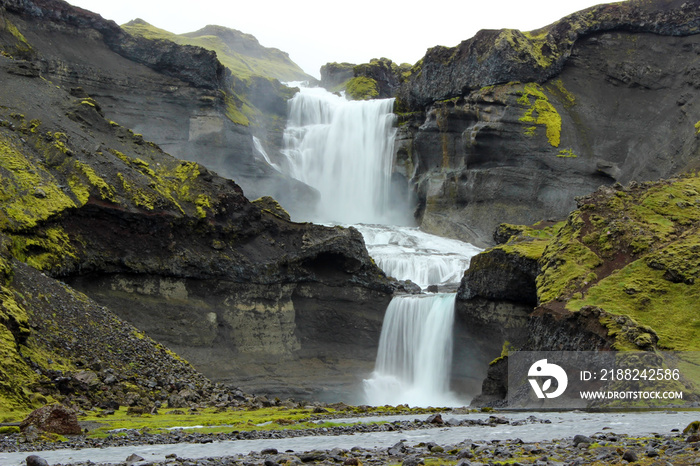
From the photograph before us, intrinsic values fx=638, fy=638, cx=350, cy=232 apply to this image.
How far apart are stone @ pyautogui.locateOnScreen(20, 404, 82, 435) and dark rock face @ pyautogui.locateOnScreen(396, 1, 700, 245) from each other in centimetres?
6112

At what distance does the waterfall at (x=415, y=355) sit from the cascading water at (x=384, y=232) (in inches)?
3.1

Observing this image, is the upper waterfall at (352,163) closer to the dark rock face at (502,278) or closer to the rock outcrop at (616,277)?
the dark rock face at (502,278)

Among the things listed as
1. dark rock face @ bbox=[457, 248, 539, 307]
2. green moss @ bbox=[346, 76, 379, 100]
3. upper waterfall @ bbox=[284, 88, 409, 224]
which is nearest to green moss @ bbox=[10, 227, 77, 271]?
dark rock face @ bbox=[457, 248, 539, 307]

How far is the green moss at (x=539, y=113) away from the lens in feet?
252

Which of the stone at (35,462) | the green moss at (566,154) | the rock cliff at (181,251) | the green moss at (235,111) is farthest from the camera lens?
the green moss at (235,111)

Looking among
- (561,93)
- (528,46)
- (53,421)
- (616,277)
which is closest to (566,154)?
(561,93)

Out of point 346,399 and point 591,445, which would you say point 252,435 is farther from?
point 346,399

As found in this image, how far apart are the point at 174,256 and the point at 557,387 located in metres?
28.2

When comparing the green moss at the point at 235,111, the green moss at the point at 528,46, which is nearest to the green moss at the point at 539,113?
the green moss at the point at 528,46

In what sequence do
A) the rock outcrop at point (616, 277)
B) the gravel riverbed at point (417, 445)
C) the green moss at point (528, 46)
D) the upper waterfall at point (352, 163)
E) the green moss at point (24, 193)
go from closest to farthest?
the gravel riverbed at point (417, 445) → the rock outcrop at point (616, 277) → the green moss at point (24, 193) → the green moss at point (528, 46) → the upper waterfall at point (352, 163)

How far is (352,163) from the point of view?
300 feet

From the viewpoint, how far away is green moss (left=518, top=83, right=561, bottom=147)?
3024 inches

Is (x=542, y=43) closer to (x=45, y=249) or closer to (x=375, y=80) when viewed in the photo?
(x=375, y=80)

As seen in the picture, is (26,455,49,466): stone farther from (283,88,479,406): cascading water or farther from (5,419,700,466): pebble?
(283,88,479,406): cascading water
